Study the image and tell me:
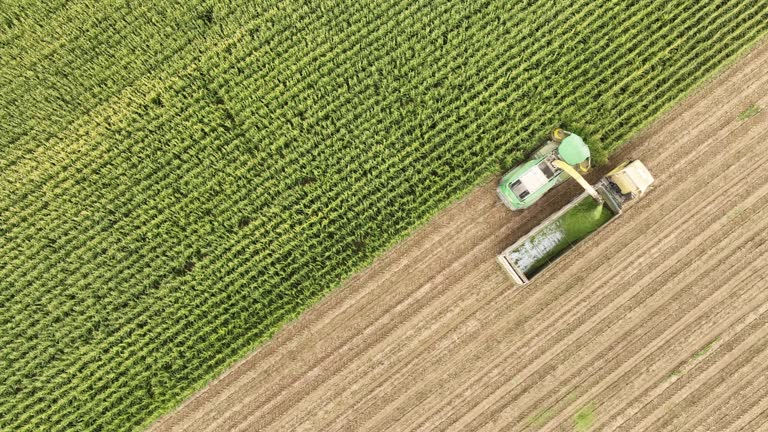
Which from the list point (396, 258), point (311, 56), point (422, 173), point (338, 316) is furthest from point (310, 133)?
point (338, 316)

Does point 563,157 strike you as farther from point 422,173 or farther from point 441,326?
point 441,326

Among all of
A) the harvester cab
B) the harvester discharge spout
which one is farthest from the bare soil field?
the harvester discharge spout

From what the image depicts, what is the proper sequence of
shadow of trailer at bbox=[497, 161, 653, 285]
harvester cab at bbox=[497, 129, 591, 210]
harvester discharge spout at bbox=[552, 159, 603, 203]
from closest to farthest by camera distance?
harvester discharge spout at bbox=[552, 159, 603, 203] → harvester cab at bbox=[497, 129, 591, 210] → shadow of trailer at bbox=[497, 161, 653, 285]

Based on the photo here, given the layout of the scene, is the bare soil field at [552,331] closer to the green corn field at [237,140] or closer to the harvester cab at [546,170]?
the harvester cab at [546,170]

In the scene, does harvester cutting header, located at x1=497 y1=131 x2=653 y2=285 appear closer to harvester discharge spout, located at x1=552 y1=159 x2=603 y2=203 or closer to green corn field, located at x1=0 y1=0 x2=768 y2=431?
harvester discharge spout, located at x1=552 y1=159 x2=603 y2=203

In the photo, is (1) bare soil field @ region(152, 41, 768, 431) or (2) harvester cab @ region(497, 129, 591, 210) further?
(1) bare soil field @ region(152, 41, 768, 431)

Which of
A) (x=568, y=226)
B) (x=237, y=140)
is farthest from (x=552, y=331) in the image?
(x=237, y=140)
